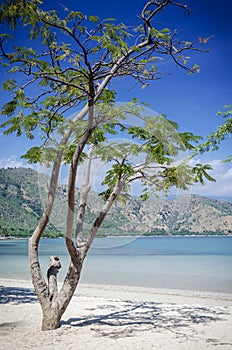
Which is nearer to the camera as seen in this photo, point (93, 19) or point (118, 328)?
A: point (93, 19)

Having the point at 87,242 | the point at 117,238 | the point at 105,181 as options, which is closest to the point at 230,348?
the point at 117,238

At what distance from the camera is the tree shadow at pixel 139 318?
6683 millimetres

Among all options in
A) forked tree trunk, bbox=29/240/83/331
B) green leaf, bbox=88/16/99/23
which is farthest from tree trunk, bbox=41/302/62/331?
green leaf, bbox=88/16/99/23

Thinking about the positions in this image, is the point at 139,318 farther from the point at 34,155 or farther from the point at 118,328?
the point at 34,155

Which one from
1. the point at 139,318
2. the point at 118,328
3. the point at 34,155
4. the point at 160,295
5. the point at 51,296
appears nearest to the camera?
the point at 34,155

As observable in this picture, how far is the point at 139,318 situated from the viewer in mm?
7816

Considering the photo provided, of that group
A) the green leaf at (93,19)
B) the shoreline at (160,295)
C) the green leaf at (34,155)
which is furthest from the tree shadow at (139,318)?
the green leaf at (93,19)

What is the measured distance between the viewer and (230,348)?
5578 mm

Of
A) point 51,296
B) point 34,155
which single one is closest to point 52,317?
point 51,296

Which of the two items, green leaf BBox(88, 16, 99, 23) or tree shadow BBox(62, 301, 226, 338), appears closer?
green leaf BBox(88, 16, 99, 23)

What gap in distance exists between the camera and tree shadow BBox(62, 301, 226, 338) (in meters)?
6.68

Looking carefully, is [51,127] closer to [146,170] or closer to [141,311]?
[146,170]

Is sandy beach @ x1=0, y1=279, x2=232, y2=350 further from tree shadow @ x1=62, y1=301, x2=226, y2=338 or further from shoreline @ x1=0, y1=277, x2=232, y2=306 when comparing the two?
shoreline @ x1=0, y1=277, x2=232, y2=306

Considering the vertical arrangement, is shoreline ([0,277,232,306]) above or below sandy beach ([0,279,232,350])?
below
